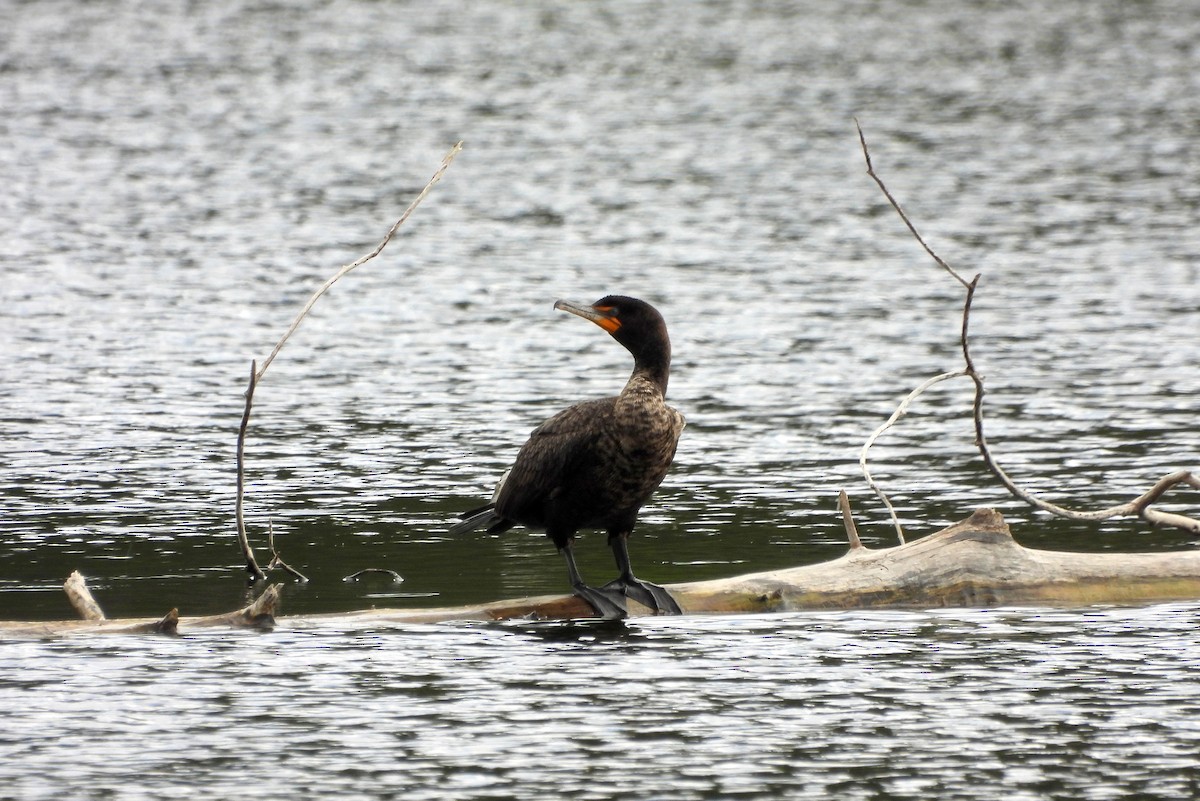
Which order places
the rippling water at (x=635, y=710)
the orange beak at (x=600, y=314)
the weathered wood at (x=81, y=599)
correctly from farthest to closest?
the orange beak at (x=600, y=314) < the weathered wood at (x=81, y=599) < the rippling water at (x=635, y=710)

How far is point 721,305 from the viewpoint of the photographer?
2025 centimetres

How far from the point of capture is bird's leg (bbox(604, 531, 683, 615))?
29.8 feet

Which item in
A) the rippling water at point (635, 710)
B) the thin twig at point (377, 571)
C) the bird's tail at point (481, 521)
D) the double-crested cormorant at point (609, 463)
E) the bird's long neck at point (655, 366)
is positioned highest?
the bird's long neck at point (655, 366)

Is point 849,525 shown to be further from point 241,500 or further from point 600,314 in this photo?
point 241,500

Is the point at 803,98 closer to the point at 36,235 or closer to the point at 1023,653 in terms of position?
the point at 36,235

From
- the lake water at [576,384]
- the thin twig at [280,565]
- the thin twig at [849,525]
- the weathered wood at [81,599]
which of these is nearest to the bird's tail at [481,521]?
the lake water at [576,384]

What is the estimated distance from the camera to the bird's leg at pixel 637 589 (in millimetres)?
9094

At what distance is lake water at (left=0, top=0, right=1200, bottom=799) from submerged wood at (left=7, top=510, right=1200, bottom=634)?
10cm

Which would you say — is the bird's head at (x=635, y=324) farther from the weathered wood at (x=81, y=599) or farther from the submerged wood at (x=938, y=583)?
the weathered wood at (x=81, y=599)

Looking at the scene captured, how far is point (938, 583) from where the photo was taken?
9102 millimetres

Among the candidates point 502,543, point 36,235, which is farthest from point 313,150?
point 502,543

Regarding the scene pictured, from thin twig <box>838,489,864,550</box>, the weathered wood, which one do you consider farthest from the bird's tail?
the weathered wood

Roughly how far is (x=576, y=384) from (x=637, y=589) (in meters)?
7.14

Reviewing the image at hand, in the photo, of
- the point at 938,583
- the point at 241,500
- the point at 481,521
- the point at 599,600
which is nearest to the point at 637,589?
the point at 599,600
